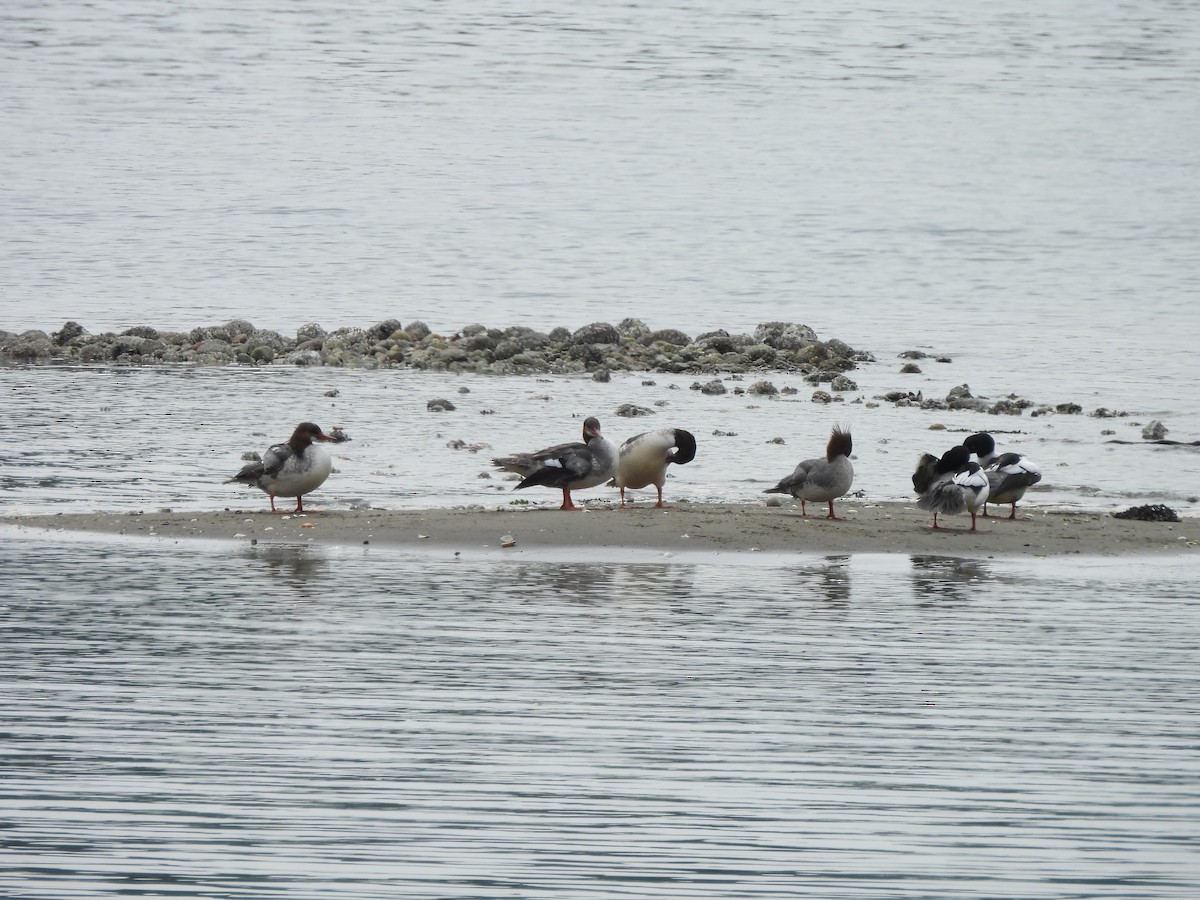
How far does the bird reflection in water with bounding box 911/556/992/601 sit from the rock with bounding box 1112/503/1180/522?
2275 mm

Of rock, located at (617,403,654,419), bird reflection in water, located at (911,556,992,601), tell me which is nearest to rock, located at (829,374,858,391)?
rock, located at (617,403,654,419)

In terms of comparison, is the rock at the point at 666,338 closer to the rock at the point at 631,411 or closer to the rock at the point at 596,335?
the rock at the point at 596,335

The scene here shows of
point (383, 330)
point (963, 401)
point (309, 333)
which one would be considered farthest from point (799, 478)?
point (309, 333)

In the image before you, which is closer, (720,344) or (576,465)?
(576,465)

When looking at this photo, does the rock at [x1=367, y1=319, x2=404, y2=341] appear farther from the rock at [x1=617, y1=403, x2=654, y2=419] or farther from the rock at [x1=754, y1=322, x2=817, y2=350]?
the rock at [x1=617, y1=403, x2=654, y2=419]

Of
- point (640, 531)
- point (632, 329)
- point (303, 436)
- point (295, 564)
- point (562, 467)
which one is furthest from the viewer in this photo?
point (632, 329)

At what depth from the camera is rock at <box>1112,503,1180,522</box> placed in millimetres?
14969

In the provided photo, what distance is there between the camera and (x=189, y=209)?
184 feet

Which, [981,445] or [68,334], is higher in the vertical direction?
[68,334]

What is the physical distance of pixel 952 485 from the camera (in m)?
14.1

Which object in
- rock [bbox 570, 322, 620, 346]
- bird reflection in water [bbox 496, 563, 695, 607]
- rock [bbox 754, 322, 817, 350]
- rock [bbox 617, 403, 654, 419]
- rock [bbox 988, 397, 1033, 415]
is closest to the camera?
bird reflection in water [bbox 496, 563, 695, 607]

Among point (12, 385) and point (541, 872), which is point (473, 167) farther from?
point (541, 872)

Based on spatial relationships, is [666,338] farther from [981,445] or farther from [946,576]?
[946,576]

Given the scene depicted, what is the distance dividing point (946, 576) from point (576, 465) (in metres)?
3.53
